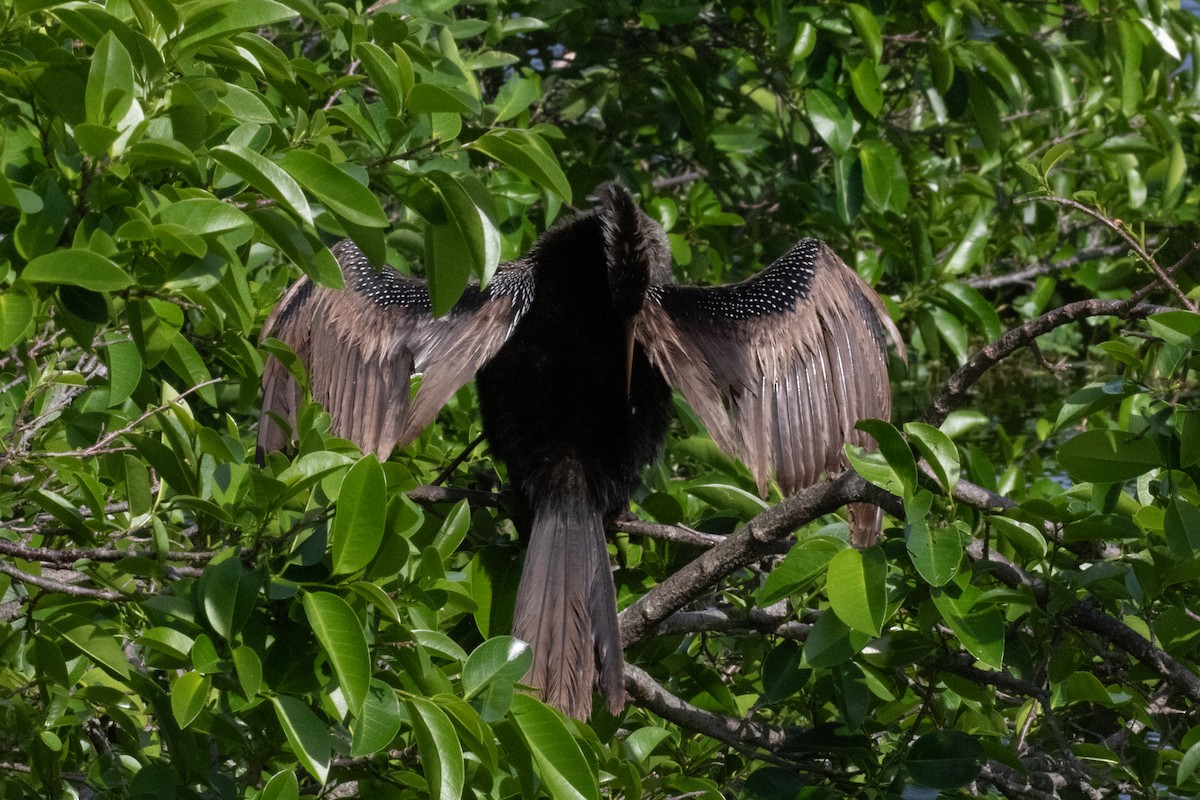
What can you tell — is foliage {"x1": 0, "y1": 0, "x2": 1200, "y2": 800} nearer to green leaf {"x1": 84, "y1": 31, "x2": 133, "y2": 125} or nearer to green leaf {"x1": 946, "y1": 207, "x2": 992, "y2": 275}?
green leaf {"x1": 84, "y1": 31, "x2": 133, "y2": 125}

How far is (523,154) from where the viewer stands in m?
1.65

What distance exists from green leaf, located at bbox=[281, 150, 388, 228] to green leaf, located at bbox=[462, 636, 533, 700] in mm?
574

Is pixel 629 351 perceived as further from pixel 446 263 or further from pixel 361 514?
pixel 361 514

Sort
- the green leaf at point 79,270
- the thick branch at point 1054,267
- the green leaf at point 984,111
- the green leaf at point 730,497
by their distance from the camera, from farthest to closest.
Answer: the thick branch at point 1054,267 → the green leaf at point 984,111 → the green leaf at point 730,497 → the green leaf at point 79,270

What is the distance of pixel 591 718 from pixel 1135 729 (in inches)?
37.9

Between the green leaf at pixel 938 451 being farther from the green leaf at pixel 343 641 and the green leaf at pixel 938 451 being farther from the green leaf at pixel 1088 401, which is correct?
the green leaf at pixel 343 641

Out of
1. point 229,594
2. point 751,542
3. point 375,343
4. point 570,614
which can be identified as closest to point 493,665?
point 229,594

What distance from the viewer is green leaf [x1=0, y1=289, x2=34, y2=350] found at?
4.40ft

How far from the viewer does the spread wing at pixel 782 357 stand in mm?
2764

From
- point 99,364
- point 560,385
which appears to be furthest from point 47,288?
point 560,385

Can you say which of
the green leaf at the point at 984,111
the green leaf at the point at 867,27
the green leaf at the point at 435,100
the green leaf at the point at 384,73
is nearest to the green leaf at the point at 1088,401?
the green leaf at the point at 435,100

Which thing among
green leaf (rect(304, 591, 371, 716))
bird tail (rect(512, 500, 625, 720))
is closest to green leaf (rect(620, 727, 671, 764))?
bird tail (rect(512, 500, 625, 720))

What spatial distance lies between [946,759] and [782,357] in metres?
1.27

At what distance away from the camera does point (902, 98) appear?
4328mm
